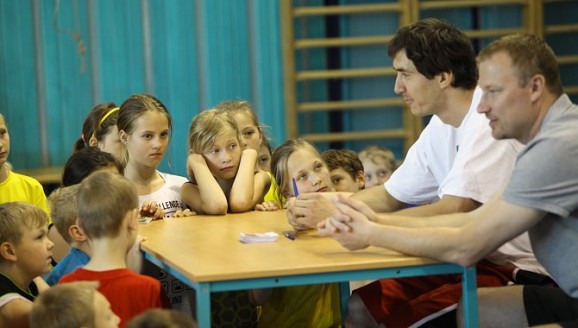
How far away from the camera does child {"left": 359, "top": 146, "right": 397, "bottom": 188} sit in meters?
5.55

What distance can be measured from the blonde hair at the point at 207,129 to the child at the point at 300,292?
265mm

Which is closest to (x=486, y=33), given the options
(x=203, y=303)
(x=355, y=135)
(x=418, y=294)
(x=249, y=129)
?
(x=355, y=135)

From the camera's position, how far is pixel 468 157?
2920 mm

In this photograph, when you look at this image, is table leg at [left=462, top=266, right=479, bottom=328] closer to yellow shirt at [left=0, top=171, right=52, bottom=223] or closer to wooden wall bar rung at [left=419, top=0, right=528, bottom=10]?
yellow shirt at [left=0, top=171, right=52, bottom=223]

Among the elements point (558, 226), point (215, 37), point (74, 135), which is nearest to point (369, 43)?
point (215, 37)

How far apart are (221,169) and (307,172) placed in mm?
415

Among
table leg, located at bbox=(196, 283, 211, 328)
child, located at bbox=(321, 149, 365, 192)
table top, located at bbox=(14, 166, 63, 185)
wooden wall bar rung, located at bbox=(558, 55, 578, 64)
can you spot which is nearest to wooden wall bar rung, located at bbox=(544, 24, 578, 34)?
wooden wall bar rung, located at bbox=(558, 55, 578, 64)

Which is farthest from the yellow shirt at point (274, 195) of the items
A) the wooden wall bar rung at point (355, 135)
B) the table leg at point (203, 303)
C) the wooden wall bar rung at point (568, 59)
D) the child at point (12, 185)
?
the wooden wall bar rung at point (568, 59)

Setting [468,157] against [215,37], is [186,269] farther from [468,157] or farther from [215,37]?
[215,37]

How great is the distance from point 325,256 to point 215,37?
4023 millimetres

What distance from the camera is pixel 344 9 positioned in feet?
21.7

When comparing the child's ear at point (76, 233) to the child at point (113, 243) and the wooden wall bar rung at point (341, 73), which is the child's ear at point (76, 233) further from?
the wooden wall bar rung at point (341, 73)

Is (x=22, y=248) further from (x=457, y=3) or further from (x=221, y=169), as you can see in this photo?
(x=457, y=3)

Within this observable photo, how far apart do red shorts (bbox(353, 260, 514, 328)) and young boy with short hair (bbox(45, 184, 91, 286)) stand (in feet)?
3.10
